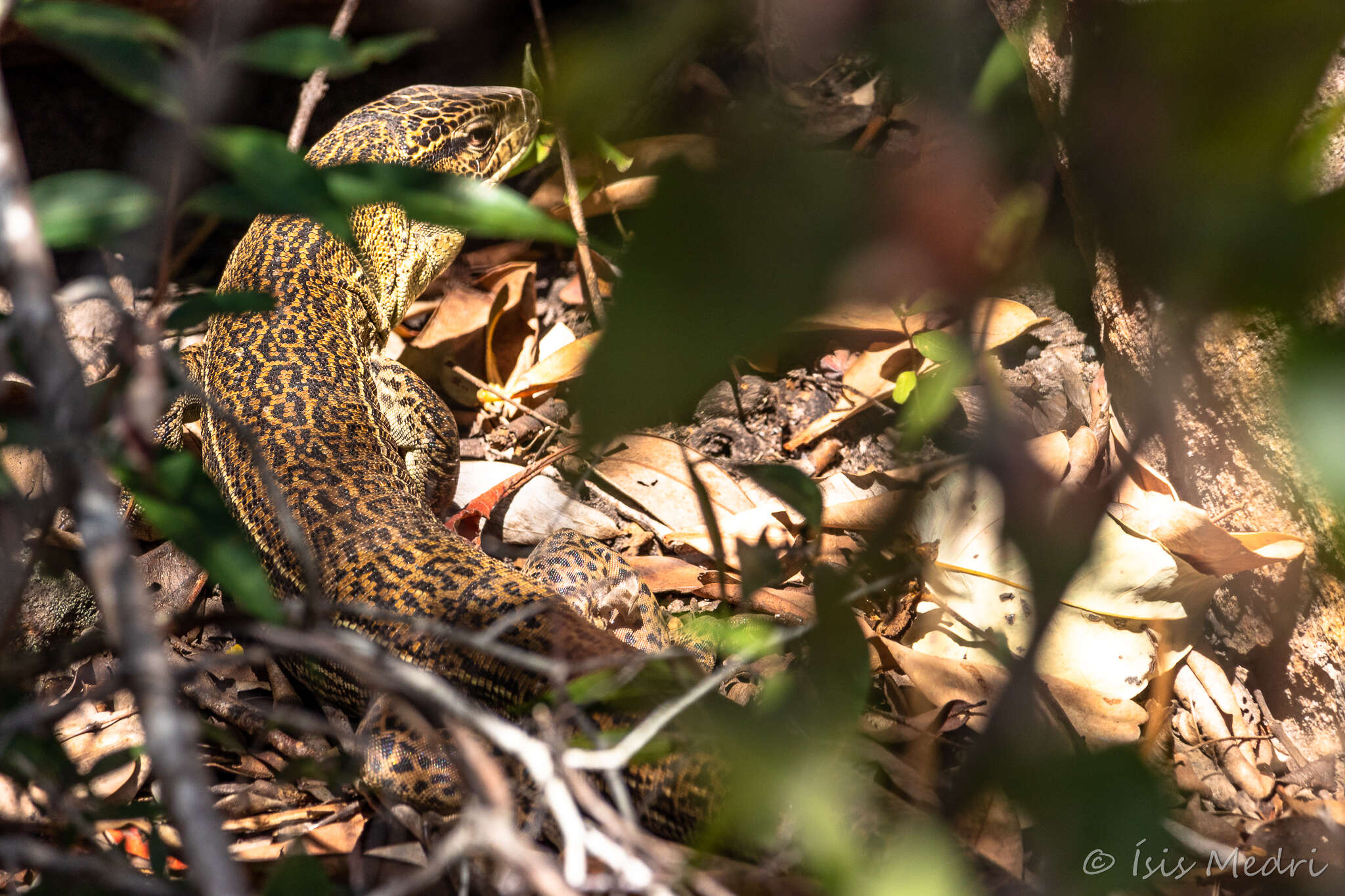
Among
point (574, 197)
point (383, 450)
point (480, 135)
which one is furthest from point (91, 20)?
point (480, 135)

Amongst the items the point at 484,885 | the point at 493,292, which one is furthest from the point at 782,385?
the point at 484,885

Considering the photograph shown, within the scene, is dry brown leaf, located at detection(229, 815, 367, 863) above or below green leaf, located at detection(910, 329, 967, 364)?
below

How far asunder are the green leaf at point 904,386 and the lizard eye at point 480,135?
2.60 m

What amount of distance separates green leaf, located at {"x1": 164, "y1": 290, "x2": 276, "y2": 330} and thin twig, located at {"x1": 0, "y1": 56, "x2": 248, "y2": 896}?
30 centimetres

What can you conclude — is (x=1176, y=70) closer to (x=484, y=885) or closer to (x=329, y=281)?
(x=484, y=885)

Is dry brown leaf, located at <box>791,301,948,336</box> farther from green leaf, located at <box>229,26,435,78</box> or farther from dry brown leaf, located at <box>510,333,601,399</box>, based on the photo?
green leaf, located at <box>229,26,435,78</box>

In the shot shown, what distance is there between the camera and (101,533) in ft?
3.14

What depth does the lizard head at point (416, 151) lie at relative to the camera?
14.3ft

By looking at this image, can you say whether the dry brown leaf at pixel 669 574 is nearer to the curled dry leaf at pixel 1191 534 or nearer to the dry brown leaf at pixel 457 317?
the curled dry leaf at pixel 1191 534

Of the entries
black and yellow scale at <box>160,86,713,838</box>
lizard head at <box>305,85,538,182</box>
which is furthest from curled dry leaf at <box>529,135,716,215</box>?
lizard head at <box>305,85,538,182</box>

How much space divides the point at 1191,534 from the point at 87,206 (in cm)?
262

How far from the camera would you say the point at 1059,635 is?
265cm

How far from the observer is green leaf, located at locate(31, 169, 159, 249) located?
119 cm

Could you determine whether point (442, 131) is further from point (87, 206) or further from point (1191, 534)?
point (1191, 534)
